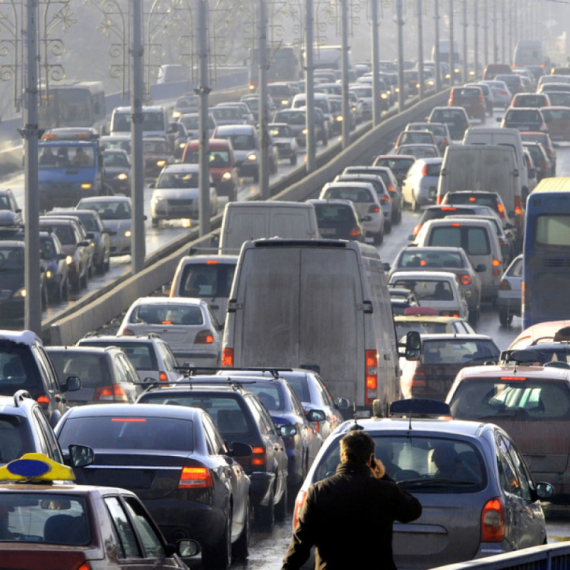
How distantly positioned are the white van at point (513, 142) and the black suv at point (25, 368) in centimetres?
3138

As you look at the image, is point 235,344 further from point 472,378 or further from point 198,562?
point 198,562

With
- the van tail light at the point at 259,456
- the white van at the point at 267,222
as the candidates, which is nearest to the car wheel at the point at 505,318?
the white van at the point at 267,222

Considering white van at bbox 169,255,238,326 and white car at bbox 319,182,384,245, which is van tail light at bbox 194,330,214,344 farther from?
white car at bbox 319,182,384,245

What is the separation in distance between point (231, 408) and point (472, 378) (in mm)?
2433

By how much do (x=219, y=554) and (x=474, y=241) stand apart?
85.3ft

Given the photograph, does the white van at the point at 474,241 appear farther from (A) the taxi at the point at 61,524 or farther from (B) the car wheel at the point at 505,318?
(A) the taxi at the point at 61,524

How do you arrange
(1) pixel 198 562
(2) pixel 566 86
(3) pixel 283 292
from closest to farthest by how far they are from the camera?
(1) pixel 198 562, (3) pixel 283 292, (2) pixel 566 86

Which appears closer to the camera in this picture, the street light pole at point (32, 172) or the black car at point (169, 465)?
the black car at point (169, 465)

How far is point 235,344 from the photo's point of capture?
2030cm

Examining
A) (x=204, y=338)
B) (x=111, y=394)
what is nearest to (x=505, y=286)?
(x=204, y=338)

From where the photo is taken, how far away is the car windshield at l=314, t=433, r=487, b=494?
10039mm

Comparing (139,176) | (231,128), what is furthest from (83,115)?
(139,176)

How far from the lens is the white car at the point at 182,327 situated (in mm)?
26750

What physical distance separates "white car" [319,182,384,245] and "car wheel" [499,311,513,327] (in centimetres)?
Answer: 1150
